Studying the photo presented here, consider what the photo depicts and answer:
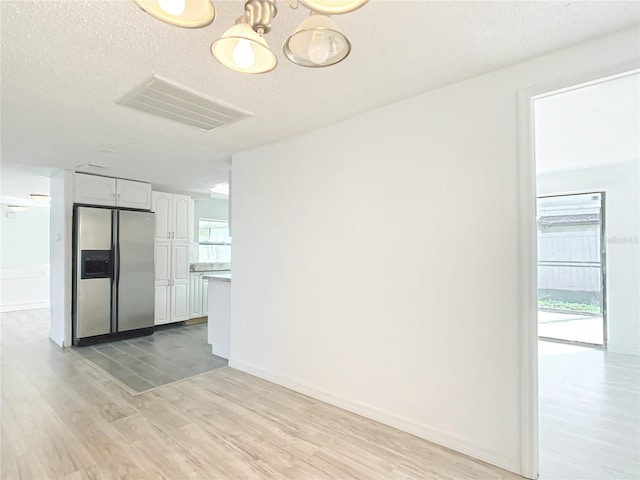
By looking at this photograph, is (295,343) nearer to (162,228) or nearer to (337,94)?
(337,94)

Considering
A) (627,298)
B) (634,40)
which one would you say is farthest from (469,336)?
(627,298)

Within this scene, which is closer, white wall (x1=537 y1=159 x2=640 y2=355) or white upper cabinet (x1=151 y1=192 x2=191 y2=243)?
white wall (x1=537 y1=159 x2=640 y2=355)

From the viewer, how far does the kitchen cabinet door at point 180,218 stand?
5.79 m

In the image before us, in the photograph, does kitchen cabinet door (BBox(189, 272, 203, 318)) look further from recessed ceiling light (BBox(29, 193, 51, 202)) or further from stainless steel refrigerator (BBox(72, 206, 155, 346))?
recessed ceiling light (BBox(29, 193, 51, 202))

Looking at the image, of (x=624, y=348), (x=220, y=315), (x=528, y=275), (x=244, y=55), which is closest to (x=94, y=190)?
(x=220, y=315)

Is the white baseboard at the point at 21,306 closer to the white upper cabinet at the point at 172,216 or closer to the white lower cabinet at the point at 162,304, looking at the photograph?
the white lower cabinet at the point at 162,304

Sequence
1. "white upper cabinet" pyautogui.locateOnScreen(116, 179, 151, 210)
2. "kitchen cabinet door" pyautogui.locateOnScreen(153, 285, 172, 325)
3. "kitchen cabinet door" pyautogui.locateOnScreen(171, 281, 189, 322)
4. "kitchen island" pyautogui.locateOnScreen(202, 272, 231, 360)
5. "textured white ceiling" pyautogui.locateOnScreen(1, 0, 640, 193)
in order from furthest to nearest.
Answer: "kitchen cabinet door" pyautogui.locateOnScreen(171, 281, 189, 322)
"kitchen cabinet door" pyautogui.locateOnScreen(153, 285, 172, 325)
"white upper cabinet" pyautogui.locateOnScreen(116, 179, 151, 210)
"kitchen island" pyautogui.locateOnScreen(202, 272, 231, 360)
"textured white ceiling" pyautogui.locateOnScreen(1, 0, 640, 193)

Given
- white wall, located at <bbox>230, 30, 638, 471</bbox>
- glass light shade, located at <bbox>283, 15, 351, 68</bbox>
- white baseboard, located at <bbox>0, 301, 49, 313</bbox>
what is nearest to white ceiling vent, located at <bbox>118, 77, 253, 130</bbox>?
white wall, located at <bbox>230, 30, 638, 471</bbox>

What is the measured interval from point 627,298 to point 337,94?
4723mm

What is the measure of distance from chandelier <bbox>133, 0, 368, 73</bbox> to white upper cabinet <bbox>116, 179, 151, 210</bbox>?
4.64 m

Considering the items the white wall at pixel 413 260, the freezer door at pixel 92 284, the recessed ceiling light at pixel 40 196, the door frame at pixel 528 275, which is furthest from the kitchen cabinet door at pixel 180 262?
the door frame at pixel 528 275

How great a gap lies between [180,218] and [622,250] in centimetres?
671

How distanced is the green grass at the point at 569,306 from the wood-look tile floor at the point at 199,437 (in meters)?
4.11

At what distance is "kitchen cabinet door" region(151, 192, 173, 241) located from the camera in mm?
5543
